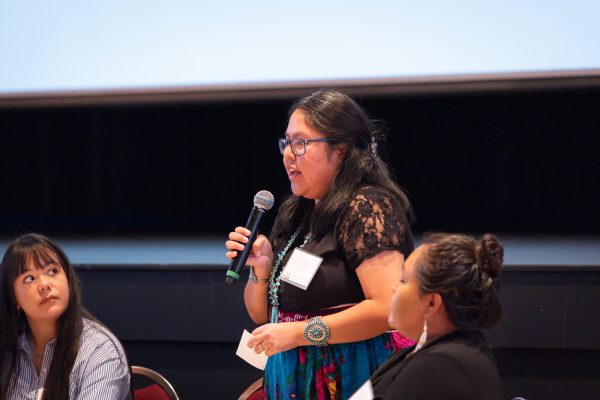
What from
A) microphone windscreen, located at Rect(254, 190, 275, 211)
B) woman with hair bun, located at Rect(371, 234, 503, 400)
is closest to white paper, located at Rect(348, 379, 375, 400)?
woman with hair bun, located at Rect(371, 234, 503, 400)

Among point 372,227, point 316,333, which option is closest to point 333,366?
point 316,333

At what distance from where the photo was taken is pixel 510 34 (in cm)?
344

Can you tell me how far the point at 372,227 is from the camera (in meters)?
1.66

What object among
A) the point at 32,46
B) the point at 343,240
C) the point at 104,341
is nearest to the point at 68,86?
the point at 32,46

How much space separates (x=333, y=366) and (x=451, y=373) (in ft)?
1.89

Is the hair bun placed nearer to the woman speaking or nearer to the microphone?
the woman speaking

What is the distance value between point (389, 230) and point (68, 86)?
8.99 feet

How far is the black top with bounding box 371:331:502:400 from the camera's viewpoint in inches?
46.8

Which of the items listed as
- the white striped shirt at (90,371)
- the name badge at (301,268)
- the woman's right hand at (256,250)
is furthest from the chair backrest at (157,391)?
the name badge at (301,268)

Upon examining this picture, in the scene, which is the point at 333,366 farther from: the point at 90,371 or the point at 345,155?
the point at 90,371

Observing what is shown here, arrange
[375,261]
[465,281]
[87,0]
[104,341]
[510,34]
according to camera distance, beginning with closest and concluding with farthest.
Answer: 1. [465,281]
2. [375,261]
3. [104,341]
4. [510,34]
5. [87,0]

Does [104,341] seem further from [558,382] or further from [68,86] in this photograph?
[68,86]

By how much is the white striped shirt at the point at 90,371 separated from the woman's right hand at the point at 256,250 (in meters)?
0.50

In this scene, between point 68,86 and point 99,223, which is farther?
point 99,223
